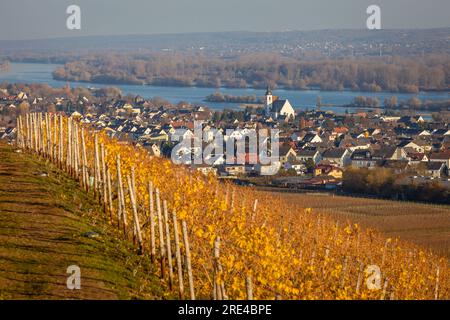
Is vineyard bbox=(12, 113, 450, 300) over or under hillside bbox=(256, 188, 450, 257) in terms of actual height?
over

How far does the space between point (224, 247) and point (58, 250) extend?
1563 millimetres

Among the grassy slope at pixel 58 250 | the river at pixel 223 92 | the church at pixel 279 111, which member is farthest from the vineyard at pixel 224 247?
the river at pixel 223 92

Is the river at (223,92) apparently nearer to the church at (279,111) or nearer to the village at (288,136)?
the church at (279,111)

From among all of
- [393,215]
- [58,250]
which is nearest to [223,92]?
[393,215]

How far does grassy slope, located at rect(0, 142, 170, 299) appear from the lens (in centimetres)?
783

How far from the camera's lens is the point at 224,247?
888 centimetres

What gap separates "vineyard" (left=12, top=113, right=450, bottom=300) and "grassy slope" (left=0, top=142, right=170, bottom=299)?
243 millimetres

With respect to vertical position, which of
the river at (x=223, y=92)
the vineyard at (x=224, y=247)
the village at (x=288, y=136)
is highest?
the vineyard at (x=224, y=247)

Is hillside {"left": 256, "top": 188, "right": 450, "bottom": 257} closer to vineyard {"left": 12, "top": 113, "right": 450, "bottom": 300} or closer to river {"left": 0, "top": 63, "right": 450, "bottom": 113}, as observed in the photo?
vineyard {"left": 12, "top": 113, "right": 450, "bottom": 300}

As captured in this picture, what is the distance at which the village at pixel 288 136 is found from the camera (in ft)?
133

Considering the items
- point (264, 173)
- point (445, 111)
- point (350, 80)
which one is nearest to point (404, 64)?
point (350, 80)

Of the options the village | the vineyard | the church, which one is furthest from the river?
the vineyard

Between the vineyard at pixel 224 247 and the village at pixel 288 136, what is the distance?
1191 centimetres

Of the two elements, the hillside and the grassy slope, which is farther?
the hillside
